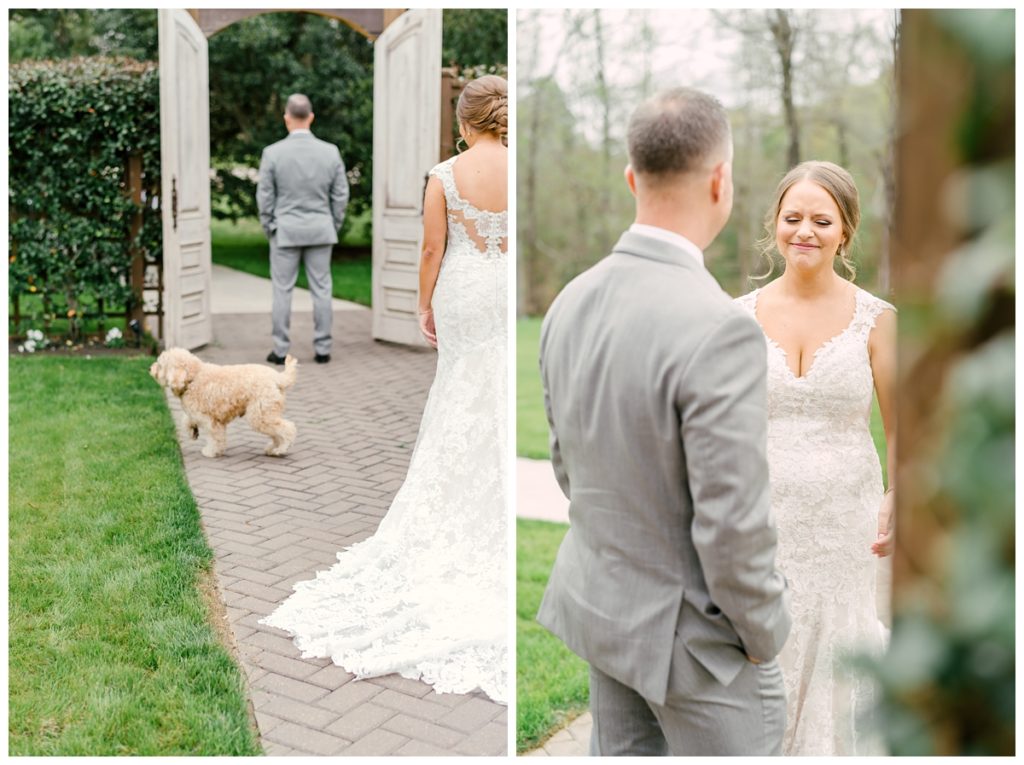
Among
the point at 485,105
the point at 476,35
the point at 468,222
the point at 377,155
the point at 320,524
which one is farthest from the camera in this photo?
the point at 476,35

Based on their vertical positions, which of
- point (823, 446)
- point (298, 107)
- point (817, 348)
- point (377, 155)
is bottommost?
point (823, 446)

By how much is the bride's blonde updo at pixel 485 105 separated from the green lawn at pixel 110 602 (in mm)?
1944

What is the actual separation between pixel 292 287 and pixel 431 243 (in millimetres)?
4316

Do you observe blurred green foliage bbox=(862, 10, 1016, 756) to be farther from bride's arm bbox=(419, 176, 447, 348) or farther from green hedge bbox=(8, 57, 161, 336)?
green hedge bbox=(8, 57, 161, 336)

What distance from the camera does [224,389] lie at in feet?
18.8

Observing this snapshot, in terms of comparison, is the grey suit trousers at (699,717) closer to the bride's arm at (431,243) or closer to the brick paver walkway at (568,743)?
the brick paver walkway at (568,743)

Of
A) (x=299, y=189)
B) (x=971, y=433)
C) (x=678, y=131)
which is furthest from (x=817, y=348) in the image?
(x=299, y=189)

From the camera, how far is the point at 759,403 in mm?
2037

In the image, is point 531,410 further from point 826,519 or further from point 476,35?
point 476,35

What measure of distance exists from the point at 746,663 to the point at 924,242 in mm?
1491

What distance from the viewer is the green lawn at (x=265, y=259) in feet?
42.3

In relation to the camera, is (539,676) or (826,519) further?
(539,676)

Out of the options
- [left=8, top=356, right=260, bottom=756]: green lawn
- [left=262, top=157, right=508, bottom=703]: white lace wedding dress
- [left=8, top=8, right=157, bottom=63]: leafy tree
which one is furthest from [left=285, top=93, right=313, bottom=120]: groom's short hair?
[left=8, top=8, right=157, bottom=63]: leafy tree

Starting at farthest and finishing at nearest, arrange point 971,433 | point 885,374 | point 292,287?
point 292,287, point 885,374, point 971,433
